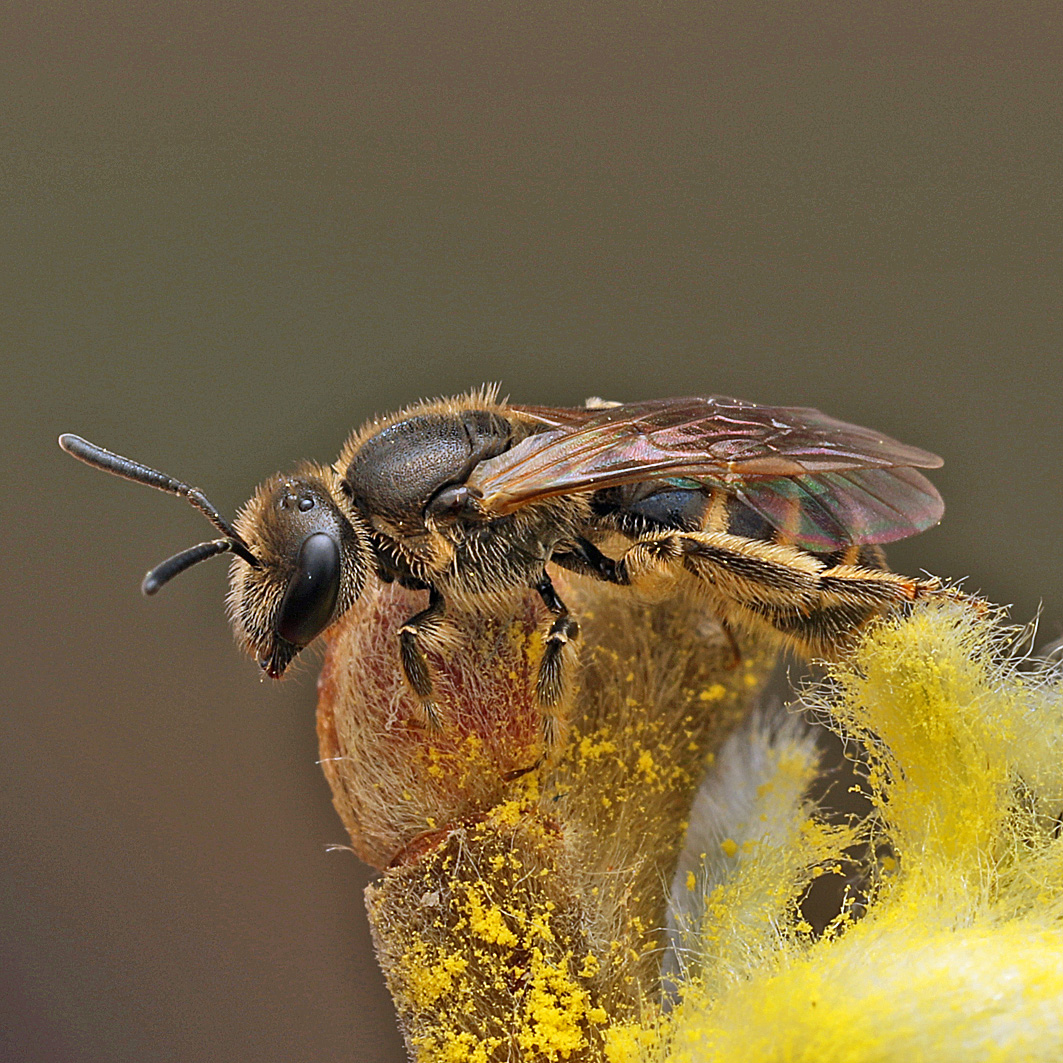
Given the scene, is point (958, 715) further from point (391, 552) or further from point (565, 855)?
point (391, 552)

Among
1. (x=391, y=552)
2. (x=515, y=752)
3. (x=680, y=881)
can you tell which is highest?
(x=391, y=552)

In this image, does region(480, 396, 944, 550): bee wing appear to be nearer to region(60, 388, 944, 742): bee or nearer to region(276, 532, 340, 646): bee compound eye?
region(60, 388, 944, 742): bee

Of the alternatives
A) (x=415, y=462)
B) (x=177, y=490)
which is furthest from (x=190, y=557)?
(x=415, y=462)

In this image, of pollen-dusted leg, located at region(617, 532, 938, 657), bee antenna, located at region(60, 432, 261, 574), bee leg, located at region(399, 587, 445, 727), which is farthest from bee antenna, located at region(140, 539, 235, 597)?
pollen-dusted leg, located at region(617, 532, 938, 657)

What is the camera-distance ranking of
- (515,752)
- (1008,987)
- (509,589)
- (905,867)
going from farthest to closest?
(509,589) → (515,752) → (905,867) → (1008,987)

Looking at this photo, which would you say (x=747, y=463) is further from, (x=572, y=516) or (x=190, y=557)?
(x=190, y=557)

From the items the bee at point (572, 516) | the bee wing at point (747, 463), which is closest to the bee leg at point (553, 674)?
the bee at point (572, 516)

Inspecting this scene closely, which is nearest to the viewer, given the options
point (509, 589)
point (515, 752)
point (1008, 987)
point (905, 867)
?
point (1008, 987)

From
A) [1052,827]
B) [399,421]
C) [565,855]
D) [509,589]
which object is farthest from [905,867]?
[399,421]
